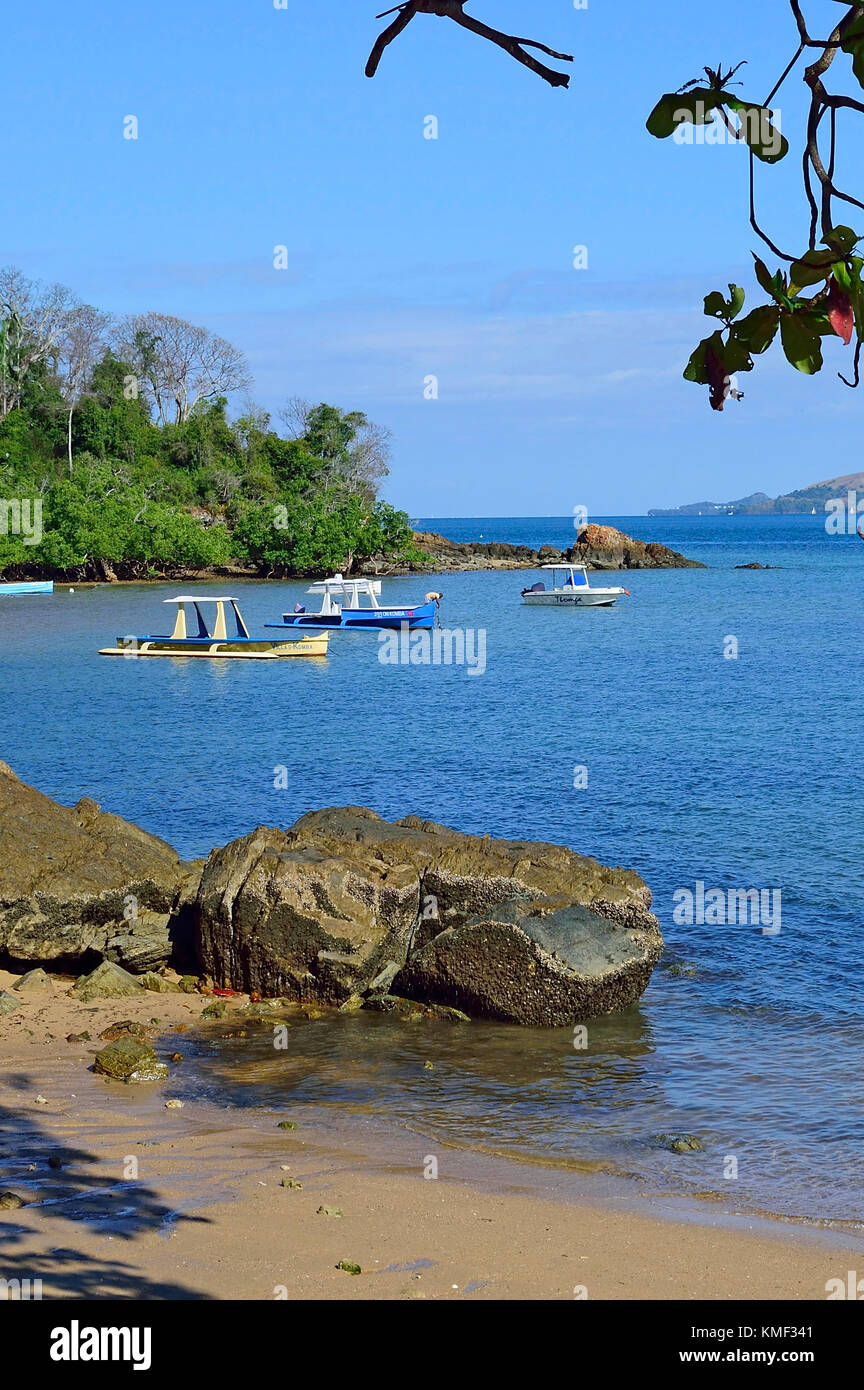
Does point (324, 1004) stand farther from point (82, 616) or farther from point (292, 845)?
point (82, 616)

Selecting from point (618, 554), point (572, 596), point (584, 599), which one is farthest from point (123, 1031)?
point (618, 554)

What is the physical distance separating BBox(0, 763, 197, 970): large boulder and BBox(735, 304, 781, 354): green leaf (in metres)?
13.8

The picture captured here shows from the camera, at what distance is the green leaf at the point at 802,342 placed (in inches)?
131

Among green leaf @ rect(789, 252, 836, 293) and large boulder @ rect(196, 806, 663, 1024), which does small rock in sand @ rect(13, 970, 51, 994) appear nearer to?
large boulder @ rect(196, 806, 663, 1024)

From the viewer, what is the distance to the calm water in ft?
41.2

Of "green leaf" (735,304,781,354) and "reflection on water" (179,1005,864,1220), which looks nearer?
"green leaf" (735,304,781,354)

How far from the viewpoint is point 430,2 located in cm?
387

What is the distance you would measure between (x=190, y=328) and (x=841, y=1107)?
11731cm

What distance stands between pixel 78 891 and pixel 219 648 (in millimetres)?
42492

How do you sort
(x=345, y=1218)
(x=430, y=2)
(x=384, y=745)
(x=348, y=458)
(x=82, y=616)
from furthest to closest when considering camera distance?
(x=348, y=458), (x=82, y=616), (x=384, y=745), (x=345, y=1218), (x=430, y=2)

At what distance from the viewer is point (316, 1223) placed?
31.3 feet

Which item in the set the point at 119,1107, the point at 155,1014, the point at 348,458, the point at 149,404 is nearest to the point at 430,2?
the point at 119,1107

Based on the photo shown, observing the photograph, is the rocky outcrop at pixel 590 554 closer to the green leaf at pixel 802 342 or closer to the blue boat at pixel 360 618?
the blue boat at pixel 360 618

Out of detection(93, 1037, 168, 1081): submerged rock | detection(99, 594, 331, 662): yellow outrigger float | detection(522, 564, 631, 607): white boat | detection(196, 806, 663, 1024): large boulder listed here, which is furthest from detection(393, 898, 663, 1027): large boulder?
detection(522, 564, 631, 607): white boat
